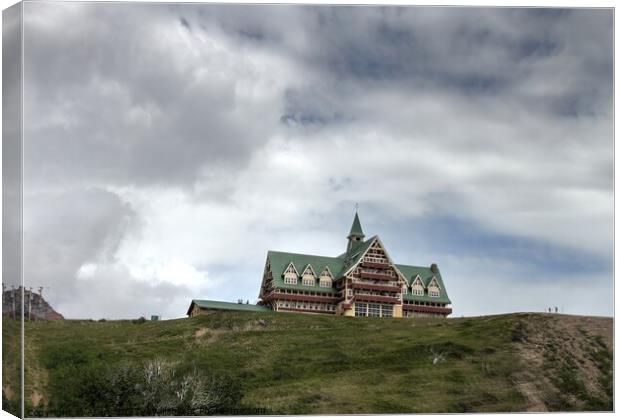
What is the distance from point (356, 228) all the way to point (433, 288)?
43.7 ft

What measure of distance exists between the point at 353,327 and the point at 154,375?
31655 mm

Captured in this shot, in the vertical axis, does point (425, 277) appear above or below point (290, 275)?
above

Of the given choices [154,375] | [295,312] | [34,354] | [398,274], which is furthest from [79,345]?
[398,274]

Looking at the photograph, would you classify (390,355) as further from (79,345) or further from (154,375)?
(79,345)

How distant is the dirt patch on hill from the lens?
67.7 meters

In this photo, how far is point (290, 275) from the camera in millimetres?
101625

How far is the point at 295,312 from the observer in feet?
327

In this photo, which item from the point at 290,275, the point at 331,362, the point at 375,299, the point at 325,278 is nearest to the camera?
the point at 331,362

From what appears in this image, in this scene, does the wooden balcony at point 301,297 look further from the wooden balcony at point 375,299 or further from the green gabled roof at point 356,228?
the green gabled roof at point 356,228

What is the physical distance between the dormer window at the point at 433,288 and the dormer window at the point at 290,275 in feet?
60.9

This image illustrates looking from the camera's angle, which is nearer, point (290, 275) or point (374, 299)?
point (290, 275)

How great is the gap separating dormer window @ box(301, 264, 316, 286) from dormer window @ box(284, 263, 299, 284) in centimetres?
103

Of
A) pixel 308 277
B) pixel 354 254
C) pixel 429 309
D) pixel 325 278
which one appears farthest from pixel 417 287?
pixel 308 277

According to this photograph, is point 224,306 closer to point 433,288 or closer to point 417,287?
point 417,287
